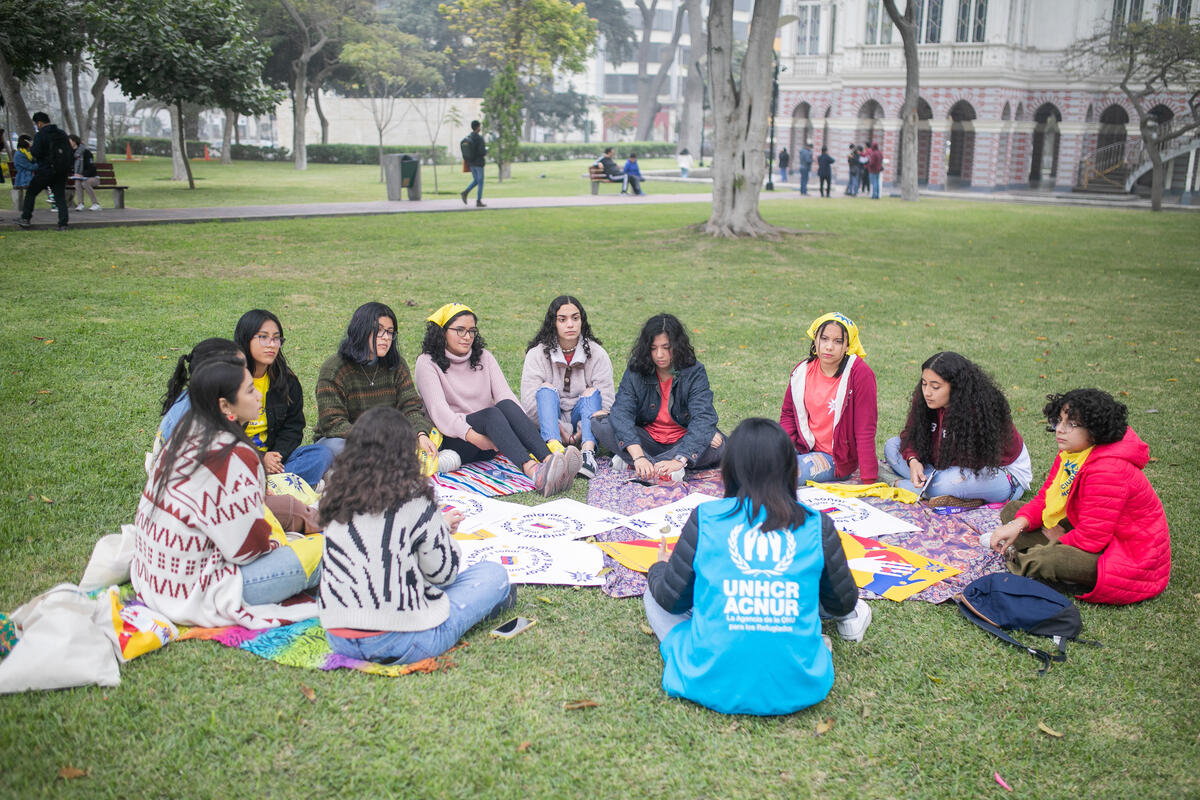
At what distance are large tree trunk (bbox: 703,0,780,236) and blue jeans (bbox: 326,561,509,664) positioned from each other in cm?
1313

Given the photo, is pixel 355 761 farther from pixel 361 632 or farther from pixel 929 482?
pixel 929 482

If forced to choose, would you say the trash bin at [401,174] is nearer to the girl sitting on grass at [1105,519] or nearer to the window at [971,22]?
the girl sitting on grass at [1105,519]

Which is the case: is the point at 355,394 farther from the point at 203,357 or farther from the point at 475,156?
the point at 475,156

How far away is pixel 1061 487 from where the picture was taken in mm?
4410

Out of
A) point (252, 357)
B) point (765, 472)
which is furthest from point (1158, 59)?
point (765, 472)

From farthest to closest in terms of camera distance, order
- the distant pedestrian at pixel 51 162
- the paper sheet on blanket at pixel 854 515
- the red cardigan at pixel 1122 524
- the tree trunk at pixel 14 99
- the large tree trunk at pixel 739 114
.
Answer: the tree trunk at pixel 14 99
the large tree trunk at pixel 739 114
the distant pedestrian at pixel 51 162
the paper sheet on blanket at pixel 854 515
the red cardigan at pixel 1122 524

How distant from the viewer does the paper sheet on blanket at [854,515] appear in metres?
5.05

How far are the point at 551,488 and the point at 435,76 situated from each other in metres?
49.8

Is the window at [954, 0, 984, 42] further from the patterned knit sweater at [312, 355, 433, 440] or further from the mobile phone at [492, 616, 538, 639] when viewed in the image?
the mobile phone at [492, 616, 538, 639]

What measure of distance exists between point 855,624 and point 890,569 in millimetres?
810

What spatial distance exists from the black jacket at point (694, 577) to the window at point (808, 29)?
1827 inches

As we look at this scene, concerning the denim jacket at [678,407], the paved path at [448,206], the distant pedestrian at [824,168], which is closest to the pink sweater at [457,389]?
the denim jacket at [678,407]

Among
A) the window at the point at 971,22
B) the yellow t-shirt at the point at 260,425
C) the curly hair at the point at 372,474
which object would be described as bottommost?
the yellow t-shirt at the point at 260,425

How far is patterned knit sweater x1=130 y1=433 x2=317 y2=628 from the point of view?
345cm
